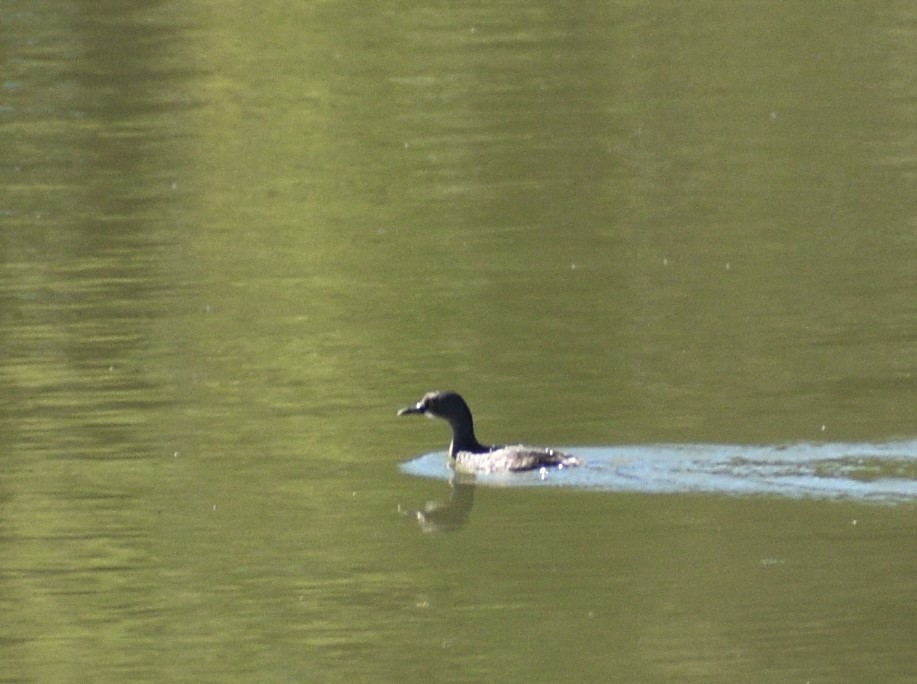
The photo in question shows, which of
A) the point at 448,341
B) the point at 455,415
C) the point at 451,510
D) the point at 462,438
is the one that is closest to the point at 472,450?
the point at 462,438

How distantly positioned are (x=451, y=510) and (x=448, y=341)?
4101 millimetres

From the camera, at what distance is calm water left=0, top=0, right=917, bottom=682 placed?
11.4 m

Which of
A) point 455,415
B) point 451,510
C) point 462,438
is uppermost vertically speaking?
point 451,510

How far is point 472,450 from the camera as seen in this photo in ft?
47.3

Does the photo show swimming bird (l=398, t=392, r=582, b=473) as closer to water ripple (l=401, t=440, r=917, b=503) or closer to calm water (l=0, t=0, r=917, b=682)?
water ripple (l=401, t=440, r=917, b=503)

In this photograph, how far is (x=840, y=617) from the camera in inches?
437

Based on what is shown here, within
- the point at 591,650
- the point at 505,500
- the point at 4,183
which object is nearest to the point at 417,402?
the point at 505,500

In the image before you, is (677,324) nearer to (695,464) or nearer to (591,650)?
(695,464)

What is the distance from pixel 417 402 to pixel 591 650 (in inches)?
199

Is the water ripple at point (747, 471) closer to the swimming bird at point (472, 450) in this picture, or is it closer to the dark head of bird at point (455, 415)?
the swimming bird at point (472, 450)

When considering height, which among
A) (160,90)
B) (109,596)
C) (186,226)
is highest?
(109,596)

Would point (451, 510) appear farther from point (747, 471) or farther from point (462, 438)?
point (747, 471)

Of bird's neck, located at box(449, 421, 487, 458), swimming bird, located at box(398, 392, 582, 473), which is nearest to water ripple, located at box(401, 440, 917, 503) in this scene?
swimming bird, located at box(398, 392, 582, 473)

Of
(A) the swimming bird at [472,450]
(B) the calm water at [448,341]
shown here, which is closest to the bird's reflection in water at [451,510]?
(B) the calm water at [448,341]
